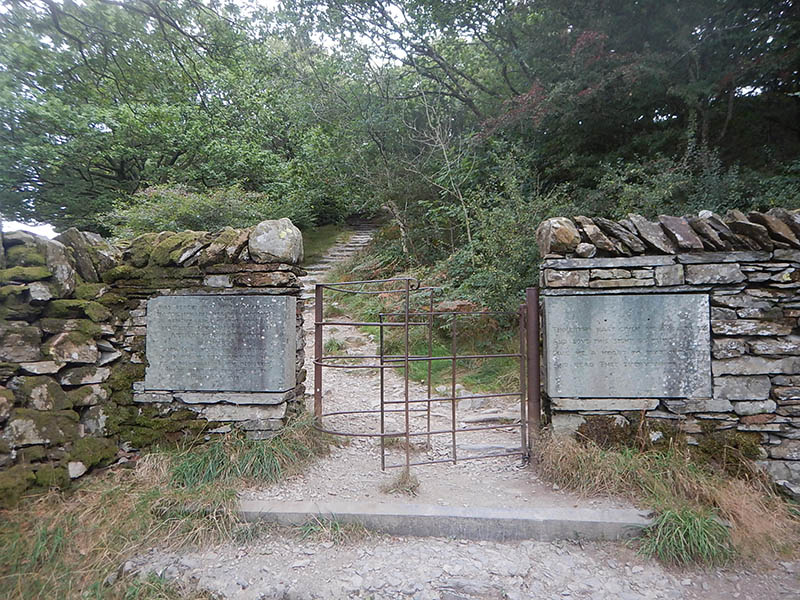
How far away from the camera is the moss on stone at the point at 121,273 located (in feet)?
12.3

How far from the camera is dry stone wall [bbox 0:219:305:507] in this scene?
124 inches

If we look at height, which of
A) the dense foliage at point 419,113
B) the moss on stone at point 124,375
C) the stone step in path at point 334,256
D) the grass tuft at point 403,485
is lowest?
the grass tuft at point 403,485

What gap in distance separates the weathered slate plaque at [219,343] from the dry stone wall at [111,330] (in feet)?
0.25

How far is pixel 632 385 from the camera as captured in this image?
3453 millimetres

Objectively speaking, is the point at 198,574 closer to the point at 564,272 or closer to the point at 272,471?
the point at 272,471

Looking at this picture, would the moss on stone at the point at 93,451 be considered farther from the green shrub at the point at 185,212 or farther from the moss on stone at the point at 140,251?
the green shrub at the point at 185,212

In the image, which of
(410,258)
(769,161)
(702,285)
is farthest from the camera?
(410,258)

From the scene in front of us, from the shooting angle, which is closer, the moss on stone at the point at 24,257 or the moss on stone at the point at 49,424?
the moss on stone at the point at 49,424

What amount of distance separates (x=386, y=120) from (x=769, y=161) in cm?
713

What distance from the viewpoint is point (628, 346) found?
3.45 meters

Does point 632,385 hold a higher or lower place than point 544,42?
lower

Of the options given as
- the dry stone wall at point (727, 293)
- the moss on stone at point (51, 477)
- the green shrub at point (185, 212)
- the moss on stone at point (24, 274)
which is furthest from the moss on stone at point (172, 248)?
the green shrub at point (185, 212)

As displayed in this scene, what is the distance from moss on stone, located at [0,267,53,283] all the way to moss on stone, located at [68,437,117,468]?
1.28 metres

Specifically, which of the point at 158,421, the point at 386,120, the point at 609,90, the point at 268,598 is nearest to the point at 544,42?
the point at 609,90
